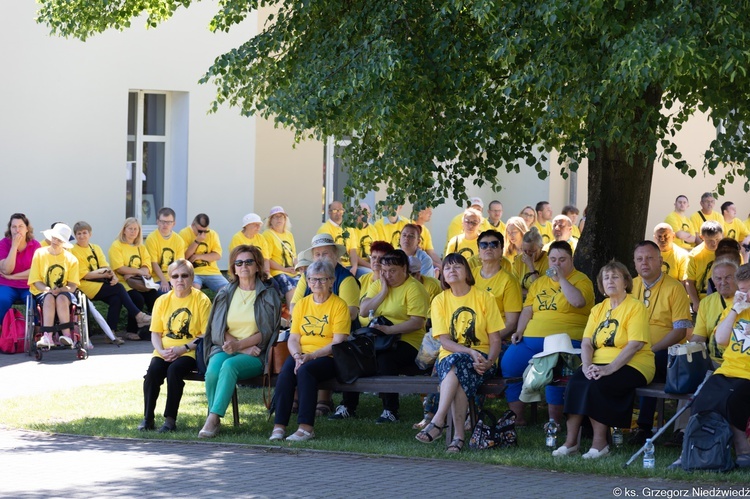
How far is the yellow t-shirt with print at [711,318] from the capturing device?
31.7 feet

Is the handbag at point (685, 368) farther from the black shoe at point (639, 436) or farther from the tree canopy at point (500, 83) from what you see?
the tree canopy at point (500, 83)

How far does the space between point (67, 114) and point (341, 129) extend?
944cm

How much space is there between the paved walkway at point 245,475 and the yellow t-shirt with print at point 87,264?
647 centimetres

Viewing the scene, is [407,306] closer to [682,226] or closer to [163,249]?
[163,249]

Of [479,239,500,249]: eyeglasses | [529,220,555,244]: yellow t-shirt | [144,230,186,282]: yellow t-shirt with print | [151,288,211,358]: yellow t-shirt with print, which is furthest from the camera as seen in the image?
[529,220,555,244]: yellow t-shirt

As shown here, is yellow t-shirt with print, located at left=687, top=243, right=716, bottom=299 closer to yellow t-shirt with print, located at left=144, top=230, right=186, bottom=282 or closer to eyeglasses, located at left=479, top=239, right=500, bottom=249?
eyeglasses, located at left=479, top=239, right=500, bottom=249

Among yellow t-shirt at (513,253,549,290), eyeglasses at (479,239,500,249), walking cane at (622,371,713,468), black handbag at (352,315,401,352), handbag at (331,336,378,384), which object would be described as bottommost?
walking cane at (622,371,713,468)

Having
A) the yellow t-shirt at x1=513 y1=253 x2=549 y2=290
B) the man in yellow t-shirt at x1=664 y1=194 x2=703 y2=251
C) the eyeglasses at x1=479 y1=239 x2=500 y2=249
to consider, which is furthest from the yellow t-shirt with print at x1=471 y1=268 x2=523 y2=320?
the man in yellow t-shirt at x1=664 y1=194 x2=703 y2=251

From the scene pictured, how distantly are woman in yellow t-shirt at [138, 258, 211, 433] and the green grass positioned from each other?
29 centimetres

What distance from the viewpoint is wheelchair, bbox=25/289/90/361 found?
15.4m

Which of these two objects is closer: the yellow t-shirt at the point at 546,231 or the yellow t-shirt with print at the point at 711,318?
the yellow t-shirt with print at the point at 711,318

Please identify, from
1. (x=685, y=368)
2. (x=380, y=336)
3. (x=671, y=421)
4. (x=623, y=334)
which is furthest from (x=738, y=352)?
(x=380, y=336)

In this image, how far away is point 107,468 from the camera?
8961 millimetres

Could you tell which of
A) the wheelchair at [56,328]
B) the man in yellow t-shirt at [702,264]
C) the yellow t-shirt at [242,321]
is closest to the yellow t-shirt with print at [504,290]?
the yellow t-shirt at [242,321]
